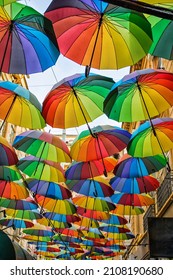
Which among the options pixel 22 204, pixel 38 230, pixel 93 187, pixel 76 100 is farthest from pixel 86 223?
pixel 76 100

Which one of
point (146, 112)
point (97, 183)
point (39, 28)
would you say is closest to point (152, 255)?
point (146, 112)

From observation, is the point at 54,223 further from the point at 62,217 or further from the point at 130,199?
the point at 130,199

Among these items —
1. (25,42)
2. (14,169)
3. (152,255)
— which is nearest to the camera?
(25,42)

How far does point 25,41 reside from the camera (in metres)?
5.98

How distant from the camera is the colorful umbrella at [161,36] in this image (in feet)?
19.1

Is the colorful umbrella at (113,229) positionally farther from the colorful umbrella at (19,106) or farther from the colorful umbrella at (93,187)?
the colorful umbrella at (19,106)

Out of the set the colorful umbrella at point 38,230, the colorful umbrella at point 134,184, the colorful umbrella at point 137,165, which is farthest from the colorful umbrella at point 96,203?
the colorful umbrella at point 38,230

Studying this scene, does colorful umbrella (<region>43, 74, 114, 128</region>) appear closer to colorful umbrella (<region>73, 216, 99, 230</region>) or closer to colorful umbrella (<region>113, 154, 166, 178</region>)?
colorful umbrella (<region>113, 154, 166, 178</region>)

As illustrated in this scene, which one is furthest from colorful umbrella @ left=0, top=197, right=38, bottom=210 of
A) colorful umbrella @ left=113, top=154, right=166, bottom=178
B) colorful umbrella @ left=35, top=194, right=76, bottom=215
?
colorful umbrella @ left=113, top=154, right=166, bottom=178

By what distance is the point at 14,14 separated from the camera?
5.48 meters

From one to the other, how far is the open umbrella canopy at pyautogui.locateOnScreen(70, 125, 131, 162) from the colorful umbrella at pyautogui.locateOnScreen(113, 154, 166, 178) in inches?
34.9

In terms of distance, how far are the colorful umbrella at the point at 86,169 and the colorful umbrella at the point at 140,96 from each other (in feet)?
8.54

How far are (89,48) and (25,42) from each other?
3.65 feet

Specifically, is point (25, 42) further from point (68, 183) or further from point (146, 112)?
point (68, 183)
